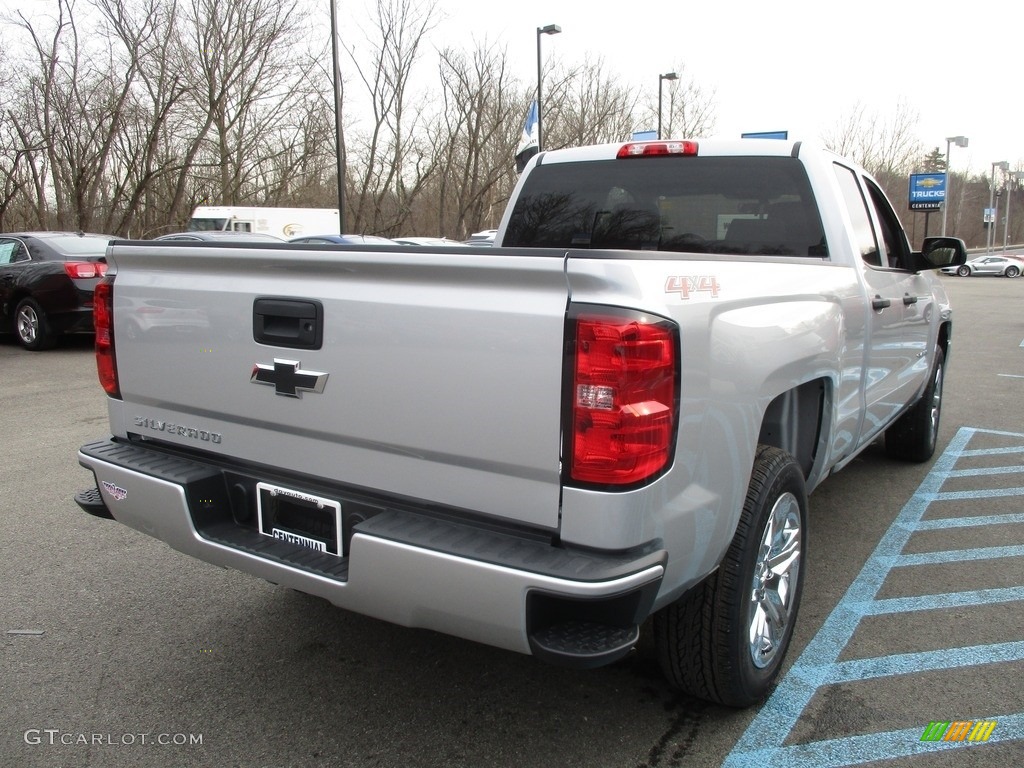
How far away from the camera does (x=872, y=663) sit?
3.01m

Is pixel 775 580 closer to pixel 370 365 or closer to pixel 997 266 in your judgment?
pixel 370 365

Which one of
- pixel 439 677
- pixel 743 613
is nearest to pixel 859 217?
pixel 743 613

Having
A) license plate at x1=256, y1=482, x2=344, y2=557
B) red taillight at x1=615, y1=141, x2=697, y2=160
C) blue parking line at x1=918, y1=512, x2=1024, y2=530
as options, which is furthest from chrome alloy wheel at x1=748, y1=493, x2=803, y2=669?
blue parking line at x1=918, y1=512, x2=1024, y2=530

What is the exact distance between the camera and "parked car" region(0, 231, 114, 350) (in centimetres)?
1062

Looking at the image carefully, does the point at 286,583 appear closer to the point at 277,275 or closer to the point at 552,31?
the point at 277,275

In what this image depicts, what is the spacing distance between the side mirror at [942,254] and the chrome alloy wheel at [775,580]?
2.43 meters

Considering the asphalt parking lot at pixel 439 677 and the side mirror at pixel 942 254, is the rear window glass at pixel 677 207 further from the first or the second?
the asphalt parking lot at pixel 439 677

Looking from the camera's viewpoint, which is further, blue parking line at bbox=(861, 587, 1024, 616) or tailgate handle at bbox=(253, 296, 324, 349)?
blue parking line at bbox=(861, 587, 1024, 616)

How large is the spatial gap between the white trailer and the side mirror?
75.7 feet

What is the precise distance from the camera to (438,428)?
2.17 metres

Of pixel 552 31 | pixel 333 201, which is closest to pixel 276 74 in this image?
pixel 333 201

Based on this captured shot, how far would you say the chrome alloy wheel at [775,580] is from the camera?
266 centimetres

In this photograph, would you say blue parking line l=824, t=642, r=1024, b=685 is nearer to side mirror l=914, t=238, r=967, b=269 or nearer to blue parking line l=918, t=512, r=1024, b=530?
blue parking line l=918, t=512, r=1024, b=530

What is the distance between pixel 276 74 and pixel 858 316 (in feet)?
97.3
